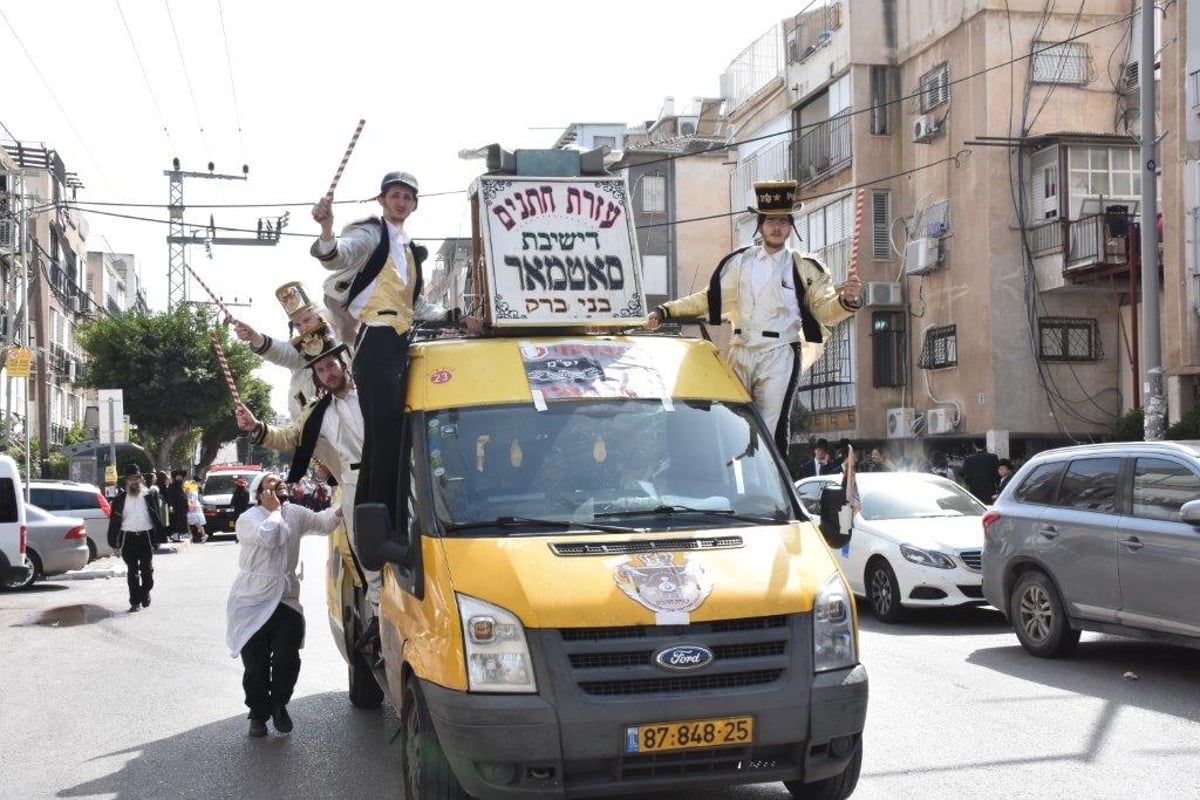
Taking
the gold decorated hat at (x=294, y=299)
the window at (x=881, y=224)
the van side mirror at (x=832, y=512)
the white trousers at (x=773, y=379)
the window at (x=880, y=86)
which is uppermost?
the window at (x=880, y=86)

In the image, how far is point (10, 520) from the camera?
18891mm

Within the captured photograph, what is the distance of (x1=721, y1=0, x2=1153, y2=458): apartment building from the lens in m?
27.0

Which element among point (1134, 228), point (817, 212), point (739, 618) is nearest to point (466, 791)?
point (739, 618)

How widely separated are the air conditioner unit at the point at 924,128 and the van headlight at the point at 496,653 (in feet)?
84.0

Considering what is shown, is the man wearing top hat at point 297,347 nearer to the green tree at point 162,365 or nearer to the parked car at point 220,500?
the parked car at point 220,500

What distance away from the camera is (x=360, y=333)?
7484mm

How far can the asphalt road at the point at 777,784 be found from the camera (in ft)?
22.8

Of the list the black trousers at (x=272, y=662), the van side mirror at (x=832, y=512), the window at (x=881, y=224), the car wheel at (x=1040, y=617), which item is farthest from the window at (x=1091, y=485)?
the window at (x=881, y=224)

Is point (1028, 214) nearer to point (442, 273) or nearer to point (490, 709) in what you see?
point (490, 709)

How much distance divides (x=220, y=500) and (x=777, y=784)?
32.2 meters

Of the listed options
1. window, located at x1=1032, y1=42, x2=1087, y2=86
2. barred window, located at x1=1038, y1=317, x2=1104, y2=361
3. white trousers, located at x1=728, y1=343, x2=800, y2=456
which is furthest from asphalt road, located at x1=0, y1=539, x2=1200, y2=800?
window, located at x1=1032, y1=42, x2=1087, y2=86

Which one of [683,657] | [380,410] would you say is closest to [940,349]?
[380,410]

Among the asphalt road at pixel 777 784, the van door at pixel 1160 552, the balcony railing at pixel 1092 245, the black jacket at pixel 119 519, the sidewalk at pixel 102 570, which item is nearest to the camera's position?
the asphalt road at pixel 777 784

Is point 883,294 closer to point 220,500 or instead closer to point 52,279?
point 220,500
